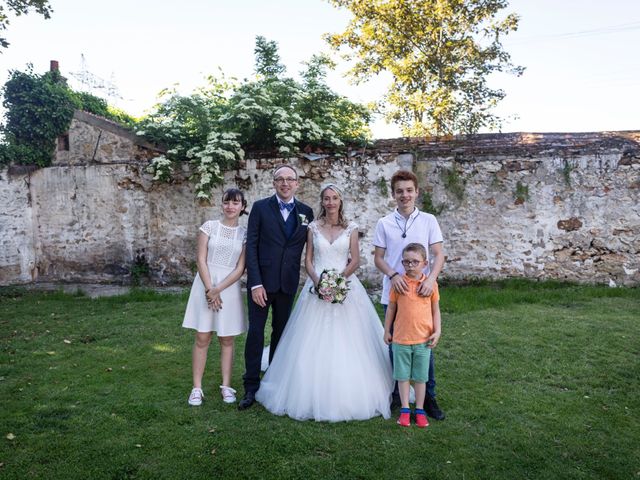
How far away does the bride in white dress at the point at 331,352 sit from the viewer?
12.2 ft

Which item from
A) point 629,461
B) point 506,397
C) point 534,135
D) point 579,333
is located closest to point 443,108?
point 534,135

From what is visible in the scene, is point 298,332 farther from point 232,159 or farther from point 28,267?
point 28,267

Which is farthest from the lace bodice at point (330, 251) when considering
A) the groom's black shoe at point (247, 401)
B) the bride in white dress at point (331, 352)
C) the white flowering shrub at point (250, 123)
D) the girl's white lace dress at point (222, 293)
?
the white flowering shrub at point (250, 123)

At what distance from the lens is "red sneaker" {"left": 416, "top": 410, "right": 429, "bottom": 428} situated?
359cm

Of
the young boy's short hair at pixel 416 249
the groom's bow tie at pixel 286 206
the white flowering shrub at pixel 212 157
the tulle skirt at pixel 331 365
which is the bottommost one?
the tulle skirt at pixel 331 365

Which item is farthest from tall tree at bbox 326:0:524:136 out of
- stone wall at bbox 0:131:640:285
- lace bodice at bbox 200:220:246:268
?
lace bodice at bbox 200:220:246:268

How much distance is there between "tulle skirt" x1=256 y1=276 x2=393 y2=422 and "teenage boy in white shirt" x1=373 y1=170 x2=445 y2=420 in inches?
12.8

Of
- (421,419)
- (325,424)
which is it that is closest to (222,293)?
(325,424)

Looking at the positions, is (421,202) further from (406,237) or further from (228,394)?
(228,394)

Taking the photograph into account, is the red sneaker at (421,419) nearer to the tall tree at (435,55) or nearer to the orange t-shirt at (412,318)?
the orange t-shirt at (412,318)

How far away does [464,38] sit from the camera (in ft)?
49.2

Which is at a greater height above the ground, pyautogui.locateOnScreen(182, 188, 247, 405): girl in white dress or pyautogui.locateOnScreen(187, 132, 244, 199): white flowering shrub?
pyautogui.locateOnScreen(187, 132, 244, 199): white flowering shrub

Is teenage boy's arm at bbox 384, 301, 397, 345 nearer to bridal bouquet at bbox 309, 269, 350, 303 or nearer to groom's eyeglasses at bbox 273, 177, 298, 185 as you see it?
bridal bouquet at bbox 309, 269, 350, 303

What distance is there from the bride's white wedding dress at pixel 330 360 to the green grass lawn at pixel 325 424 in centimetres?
14
